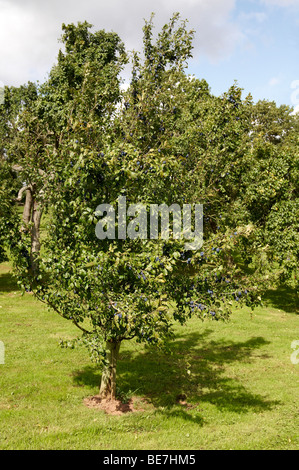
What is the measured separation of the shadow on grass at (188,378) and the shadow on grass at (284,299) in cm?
731

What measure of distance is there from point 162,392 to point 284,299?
1511 cm

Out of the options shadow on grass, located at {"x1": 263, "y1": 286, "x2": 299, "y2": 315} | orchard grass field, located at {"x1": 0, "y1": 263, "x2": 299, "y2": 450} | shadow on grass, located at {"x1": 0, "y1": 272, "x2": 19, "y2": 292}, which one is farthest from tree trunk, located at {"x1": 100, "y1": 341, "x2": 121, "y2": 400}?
shadow on grass, located at {"x1": 0, "y1": 272, "x2": 19, "y2": 292}

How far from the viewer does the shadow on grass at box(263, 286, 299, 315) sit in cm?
2177

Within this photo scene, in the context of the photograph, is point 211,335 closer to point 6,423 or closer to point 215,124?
point 215,124

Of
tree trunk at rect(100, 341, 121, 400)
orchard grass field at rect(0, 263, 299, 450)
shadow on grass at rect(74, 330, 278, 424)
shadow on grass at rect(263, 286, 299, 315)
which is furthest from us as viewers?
shadow on grass at rect(263, 286, 299, 315)

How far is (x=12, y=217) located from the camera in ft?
26.1

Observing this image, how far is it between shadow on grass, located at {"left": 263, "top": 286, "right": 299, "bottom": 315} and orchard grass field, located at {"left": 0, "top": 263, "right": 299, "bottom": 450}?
15.3 feet

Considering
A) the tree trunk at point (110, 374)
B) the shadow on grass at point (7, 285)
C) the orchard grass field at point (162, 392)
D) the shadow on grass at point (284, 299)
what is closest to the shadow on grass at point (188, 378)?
the orchard grass field at point (162, 392)

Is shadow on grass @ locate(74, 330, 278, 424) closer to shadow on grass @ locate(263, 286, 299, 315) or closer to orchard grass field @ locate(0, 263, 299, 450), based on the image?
orchard grass field @ locate(0, 263, 299, 450)

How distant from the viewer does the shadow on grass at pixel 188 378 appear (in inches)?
400

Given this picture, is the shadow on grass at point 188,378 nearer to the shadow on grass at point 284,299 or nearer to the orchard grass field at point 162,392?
the orchard grass field at point 162,392

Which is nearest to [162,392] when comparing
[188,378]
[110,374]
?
[188,378]
